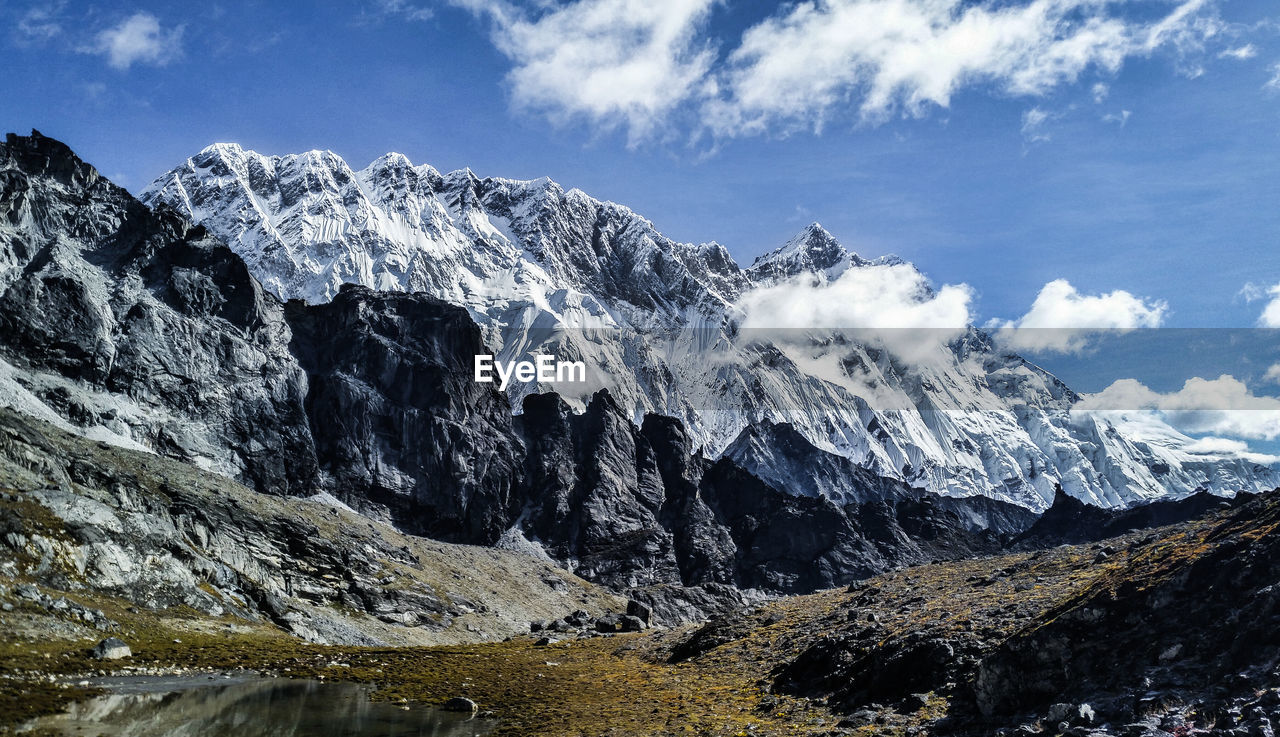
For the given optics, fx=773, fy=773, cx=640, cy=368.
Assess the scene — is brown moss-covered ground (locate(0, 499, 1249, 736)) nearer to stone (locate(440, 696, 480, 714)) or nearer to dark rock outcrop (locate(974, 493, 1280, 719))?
stone (locate(440, 696, 480, 714))

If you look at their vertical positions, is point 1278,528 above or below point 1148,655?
above

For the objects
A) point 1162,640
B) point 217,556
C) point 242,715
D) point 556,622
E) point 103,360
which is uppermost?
point 103,360

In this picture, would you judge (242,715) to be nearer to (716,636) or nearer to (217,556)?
(716,636)

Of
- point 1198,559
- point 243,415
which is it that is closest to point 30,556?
point 1198,559

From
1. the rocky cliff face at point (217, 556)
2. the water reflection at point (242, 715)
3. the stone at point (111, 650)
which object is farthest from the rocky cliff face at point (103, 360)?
the water reflection at point (242, 715)

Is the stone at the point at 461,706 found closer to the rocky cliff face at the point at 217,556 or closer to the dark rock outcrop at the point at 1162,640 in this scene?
the dark rock outcrop at the point at 1162,640

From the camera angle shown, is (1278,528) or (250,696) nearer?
(1278,528)

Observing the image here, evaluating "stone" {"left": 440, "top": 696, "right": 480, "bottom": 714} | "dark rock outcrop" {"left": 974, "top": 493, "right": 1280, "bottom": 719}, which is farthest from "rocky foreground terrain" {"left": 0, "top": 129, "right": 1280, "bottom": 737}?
"stone" {"left": 440, "top": 696, "right": 480, "bottom": 714}

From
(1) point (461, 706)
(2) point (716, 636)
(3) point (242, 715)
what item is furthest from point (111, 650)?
(2) point (716, 636)

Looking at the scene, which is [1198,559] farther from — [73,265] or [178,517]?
[73,265]
